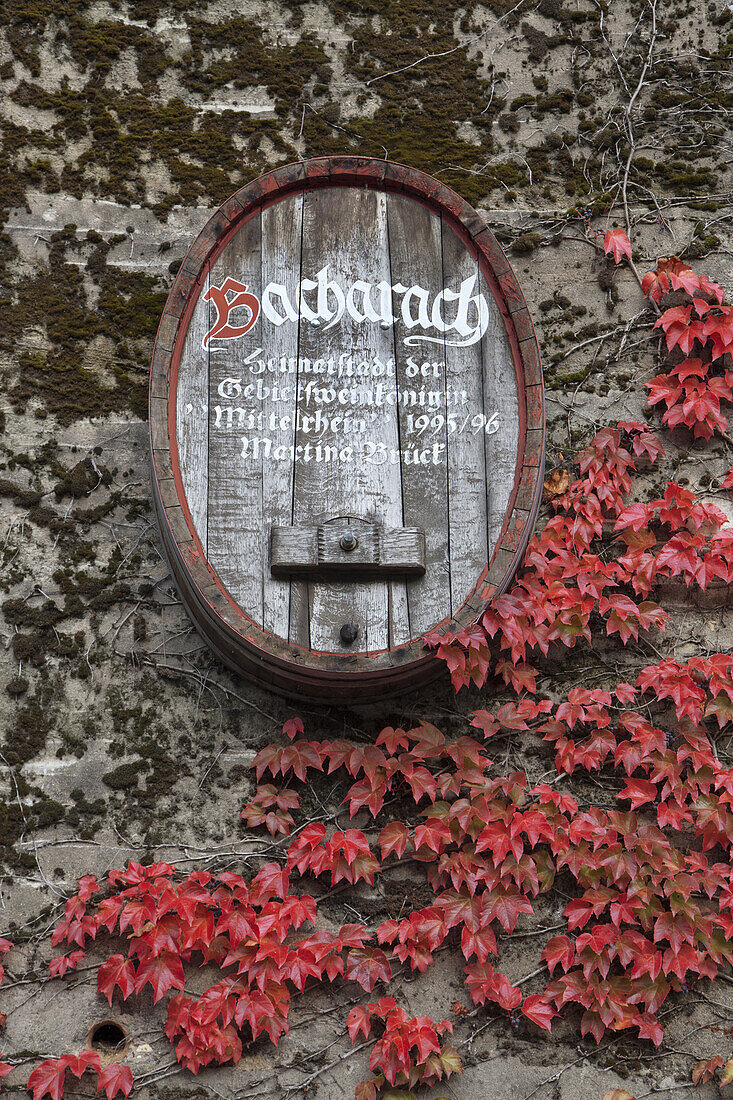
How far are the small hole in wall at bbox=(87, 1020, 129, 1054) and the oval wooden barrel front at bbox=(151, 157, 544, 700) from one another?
1.06 metres

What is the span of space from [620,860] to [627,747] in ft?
1.10

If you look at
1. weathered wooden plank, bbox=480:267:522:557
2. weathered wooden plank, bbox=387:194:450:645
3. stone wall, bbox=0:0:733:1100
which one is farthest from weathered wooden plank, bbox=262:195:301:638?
weathered wooden plank, bbox=480:267:522:557

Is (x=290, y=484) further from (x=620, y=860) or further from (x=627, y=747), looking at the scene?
(x=620, y=860)

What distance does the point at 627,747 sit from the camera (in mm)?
2738

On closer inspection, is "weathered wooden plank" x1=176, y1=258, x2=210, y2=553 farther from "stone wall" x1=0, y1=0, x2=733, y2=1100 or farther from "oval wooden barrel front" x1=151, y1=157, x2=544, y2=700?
"stone wall" x1=0, y1=0, x2=733, y2=1100

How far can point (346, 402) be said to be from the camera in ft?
8.73

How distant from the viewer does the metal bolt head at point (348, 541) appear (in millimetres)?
2473

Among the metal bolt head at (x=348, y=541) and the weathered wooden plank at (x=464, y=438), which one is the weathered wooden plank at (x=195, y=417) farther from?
the weathered wooden plank at (x=464, y=438)

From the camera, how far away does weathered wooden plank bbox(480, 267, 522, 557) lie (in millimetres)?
2605

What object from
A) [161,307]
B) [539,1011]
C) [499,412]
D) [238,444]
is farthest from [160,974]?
[161,307]

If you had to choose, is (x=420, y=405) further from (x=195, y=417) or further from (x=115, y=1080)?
(x=115, y=1080)

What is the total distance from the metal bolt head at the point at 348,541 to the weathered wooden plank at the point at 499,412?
0.40m

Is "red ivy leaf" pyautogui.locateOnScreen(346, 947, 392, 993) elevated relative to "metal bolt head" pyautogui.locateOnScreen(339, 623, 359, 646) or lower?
lower

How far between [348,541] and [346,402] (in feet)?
1.52
